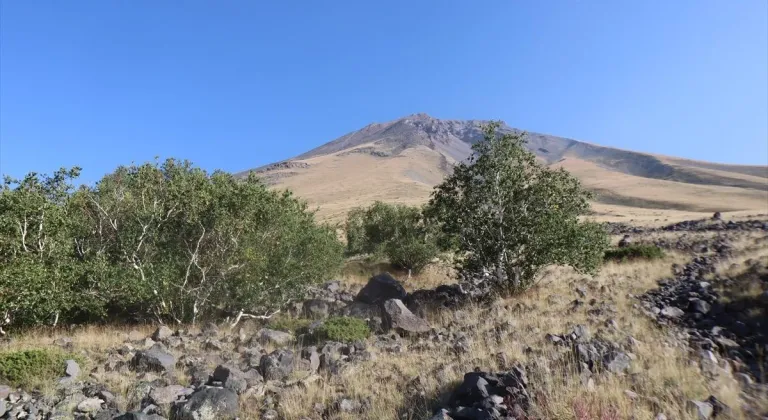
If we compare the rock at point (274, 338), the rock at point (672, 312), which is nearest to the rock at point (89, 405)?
the rock at point (274, 338)

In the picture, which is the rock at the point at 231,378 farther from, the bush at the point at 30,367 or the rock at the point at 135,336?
the rock at the point at 135,336

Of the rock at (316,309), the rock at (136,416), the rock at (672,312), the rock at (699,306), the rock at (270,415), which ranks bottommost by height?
the rock at (316,309)

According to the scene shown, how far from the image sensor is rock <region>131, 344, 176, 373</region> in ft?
31.5

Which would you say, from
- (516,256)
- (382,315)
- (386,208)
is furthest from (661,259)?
(386,208)

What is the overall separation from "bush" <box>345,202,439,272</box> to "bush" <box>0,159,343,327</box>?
10.8 meters

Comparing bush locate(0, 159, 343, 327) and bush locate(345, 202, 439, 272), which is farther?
bush locate(345, 202, 439, 272)

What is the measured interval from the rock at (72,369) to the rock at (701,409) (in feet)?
35.1

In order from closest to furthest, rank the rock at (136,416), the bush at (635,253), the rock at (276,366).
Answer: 1. the rock at (136,416)
2. the rock at (276,366)
3. the bush at (635,253)

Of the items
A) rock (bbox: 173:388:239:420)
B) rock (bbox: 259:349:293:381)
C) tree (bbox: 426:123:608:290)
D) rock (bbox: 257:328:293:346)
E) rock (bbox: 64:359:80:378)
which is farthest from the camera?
tree (bbox: 426:123:608:290)

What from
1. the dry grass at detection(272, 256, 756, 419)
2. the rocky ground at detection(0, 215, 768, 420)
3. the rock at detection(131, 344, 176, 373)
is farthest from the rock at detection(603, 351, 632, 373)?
the rock at detection(131, 344, 176, 373)

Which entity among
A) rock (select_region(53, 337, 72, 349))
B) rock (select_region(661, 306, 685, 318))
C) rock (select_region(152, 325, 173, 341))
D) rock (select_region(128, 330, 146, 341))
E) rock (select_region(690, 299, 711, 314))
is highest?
rock (select_region(690, 299, 711, 314))

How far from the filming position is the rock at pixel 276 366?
9.02 m

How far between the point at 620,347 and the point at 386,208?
26.8 m

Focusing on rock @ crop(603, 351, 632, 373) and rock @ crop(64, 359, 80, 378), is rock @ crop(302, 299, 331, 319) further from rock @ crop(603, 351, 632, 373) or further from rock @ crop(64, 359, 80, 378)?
rock @ crop(603, 351, 632, 373)
